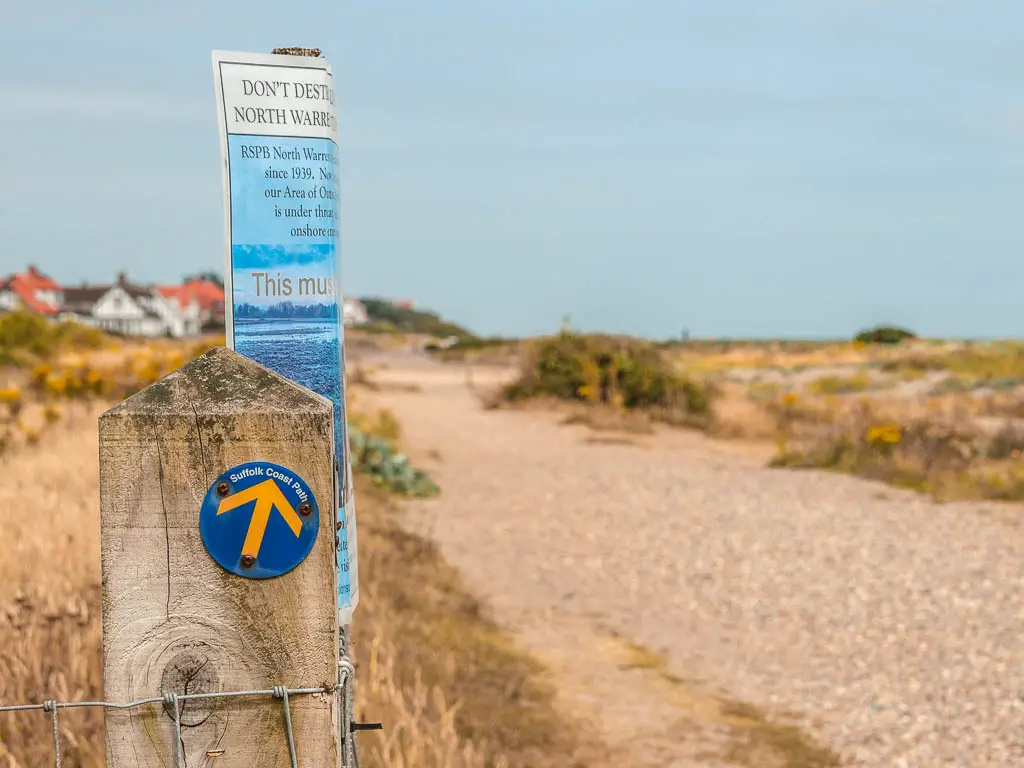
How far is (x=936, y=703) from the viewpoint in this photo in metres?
6.05

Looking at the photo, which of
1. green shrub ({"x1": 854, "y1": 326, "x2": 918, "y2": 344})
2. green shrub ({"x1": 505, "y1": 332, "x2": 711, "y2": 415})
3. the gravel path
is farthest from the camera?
green shrub ({"x1": 854, "y1": 326, "x2": 918, "y2": 344})

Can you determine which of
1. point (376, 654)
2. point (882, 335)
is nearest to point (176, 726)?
point (376, 654)

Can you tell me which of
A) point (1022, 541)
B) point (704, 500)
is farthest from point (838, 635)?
point (704, 500)

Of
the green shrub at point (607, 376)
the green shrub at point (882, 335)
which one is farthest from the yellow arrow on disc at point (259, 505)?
the green shrub at point (882, 335)

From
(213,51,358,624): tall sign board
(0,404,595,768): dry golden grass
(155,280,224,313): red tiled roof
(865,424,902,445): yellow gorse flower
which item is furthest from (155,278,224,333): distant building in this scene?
(213,51,358,624): tall sign board

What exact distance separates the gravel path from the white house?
77.3 m

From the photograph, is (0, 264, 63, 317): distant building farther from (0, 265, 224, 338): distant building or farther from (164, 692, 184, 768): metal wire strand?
(164, 692, 184, 768): metal wire strand

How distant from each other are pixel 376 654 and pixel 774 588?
4.66 meters

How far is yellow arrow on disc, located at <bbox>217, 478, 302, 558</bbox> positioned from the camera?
1.78 meters

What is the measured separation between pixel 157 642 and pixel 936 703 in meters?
5.21

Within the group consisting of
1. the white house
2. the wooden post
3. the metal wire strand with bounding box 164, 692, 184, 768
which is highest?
the white house

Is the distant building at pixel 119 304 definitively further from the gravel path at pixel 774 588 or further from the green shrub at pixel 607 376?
the gravel path at pixel 774 588

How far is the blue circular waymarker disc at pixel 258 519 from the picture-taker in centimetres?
178

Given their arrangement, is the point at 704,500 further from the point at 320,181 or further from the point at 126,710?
the point at 126,710
